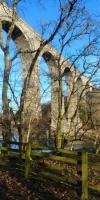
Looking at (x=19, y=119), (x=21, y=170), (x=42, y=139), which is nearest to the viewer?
(x=21, y=170)

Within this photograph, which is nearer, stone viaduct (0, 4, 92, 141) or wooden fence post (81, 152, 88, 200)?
wooden fence post (81, 152, 88, 200)

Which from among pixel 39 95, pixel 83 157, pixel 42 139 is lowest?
pixel 83 157

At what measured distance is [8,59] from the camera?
52.0 ft

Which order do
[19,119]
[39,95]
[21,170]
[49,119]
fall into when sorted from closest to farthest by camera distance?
[21,170] → [19,119] → [39,95] → [49,119]

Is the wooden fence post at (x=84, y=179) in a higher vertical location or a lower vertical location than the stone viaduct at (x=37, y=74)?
lower

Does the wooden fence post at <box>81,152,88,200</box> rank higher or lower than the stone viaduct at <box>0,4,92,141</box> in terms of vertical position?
lower

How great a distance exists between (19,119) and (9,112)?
22.4 inches

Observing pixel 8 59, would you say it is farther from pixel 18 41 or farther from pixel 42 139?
pixel 18 41

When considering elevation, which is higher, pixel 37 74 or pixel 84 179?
pixel 37 74

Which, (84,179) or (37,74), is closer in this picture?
(84,179)

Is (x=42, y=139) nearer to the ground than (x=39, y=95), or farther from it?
nearer to the ground

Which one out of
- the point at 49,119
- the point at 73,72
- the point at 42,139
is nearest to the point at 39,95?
the point at 73,72

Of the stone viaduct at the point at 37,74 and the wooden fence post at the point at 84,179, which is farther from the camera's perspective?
the stone viaduct at the point at 37,74

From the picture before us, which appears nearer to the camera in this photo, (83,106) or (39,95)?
(39,95)
